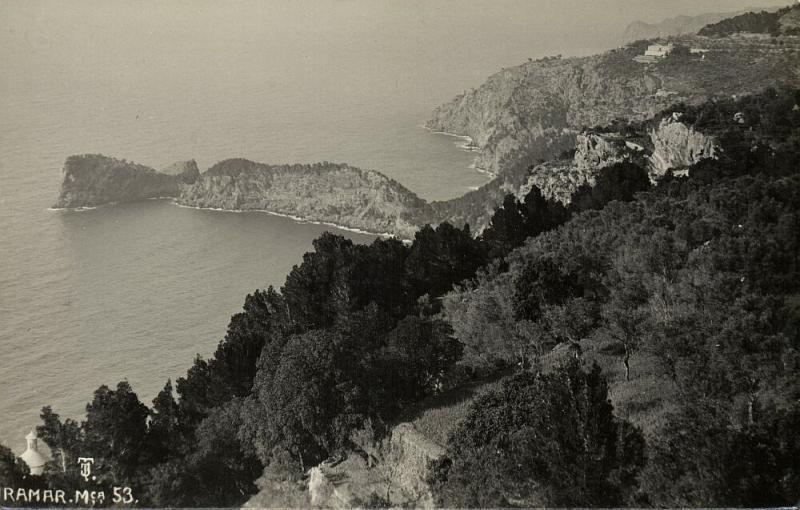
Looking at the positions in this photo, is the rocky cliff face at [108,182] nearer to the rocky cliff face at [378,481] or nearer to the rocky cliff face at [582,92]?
the rocky cliff face at [582,92]

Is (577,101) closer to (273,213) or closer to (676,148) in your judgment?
(273,213)

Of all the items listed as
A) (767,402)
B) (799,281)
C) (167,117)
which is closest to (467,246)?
(799,281)

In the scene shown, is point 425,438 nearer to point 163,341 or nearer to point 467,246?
point 467,246

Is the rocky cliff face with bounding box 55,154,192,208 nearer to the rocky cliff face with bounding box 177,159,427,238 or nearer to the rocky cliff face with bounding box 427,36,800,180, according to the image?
the rocky cliff face with bounding box 177,159,427,238

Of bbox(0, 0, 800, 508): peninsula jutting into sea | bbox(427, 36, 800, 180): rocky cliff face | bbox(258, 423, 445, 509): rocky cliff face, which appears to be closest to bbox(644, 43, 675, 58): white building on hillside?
bbox(427, 36, 800, 180): rocky cliff face

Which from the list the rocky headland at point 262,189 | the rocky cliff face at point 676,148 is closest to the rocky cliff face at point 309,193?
the rocky headland at point 262,189

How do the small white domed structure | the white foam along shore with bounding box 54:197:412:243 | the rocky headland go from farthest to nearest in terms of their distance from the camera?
the rocky headland, the white foam along shore with bounding box 54:197:412:243, the small white domed structure
